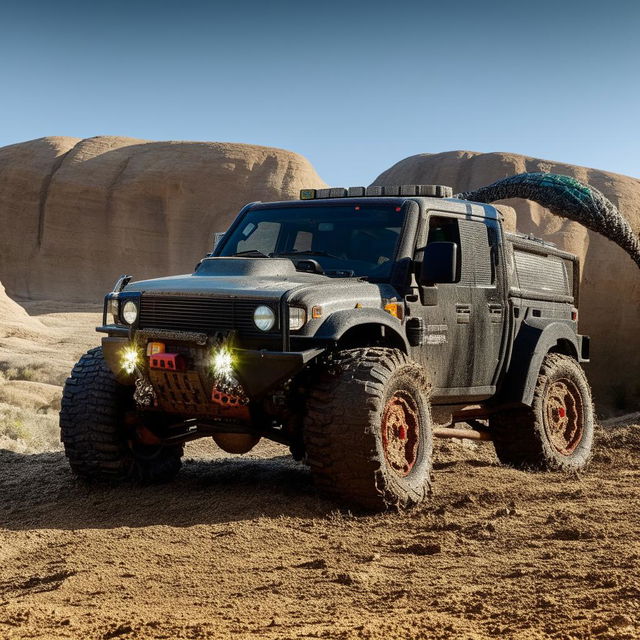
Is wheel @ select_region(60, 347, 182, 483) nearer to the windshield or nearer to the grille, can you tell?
the grille

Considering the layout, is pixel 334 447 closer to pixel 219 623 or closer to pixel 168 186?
pixel 219 623

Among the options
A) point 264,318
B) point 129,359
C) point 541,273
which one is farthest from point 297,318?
point 541,273

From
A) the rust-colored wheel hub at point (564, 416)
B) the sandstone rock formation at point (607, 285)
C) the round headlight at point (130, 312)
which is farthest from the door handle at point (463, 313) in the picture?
the sandstone rock formation at point (607, 285)

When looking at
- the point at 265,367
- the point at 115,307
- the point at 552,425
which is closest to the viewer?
the point at 265,367

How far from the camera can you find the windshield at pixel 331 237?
6.61 metres

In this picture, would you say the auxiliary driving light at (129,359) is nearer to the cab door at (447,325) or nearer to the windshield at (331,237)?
the windshield at (331,237)

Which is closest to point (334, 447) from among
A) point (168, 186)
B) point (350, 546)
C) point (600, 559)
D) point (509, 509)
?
point (350, 546)

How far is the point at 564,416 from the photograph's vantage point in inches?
331

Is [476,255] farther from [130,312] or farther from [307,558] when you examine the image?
[307,558]

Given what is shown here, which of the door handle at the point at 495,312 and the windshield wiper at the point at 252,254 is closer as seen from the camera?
the windshield wiper at the point at 252,254

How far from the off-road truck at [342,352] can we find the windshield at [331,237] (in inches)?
0.6

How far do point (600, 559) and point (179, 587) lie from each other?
7.04 ft

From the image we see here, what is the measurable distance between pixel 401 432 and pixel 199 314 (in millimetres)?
1594

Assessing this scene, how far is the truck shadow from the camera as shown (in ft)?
19.4
